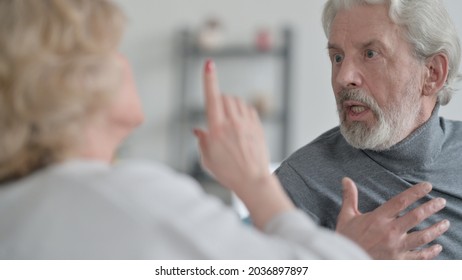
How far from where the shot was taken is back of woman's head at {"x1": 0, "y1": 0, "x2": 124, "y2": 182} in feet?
2.45

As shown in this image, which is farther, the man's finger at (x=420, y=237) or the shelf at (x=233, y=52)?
the shelf at (x=233, y=52)

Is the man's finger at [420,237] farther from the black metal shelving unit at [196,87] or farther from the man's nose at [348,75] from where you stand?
the black metal shelving unit at [196,87]

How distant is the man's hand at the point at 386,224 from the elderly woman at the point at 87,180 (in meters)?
0.32

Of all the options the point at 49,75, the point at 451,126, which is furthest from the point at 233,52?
the point at 49,75

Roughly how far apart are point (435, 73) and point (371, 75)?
0.60 feet

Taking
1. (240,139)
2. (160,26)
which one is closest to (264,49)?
(160,26)

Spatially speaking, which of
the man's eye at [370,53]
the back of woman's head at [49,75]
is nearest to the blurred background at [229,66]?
the man's eye at [370,53]

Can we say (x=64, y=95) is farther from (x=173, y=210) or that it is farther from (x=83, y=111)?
(x=173, y=210)

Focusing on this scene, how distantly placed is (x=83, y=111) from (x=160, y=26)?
4.41 metres

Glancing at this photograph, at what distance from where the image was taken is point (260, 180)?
0.85 metres

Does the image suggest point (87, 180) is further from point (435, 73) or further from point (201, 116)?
point (201, 116)

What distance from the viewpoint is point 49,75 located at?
0.75 meters

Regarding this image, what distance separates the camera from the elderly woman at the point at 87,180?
0.71 m

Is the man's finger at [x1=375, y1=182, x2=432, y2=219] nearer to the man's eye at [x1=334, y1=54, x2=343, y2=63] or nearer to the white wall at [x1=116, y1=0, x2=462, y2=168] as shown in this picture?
the man's eye at [x1=334, y1=54, x2=343, y2=63]
